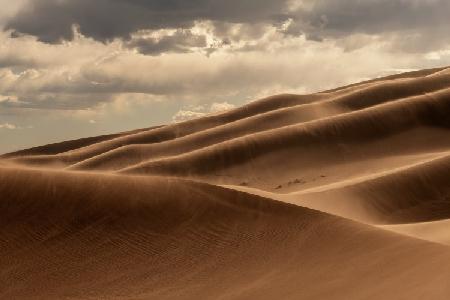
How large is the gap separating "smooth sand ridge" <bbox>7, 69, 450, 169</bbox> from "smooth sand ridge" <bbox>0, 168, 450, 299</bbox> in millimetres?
43850

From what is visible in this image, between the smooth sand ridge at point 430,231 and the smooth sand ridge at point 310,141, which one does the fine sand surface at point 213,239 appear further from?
the smooth sand ridge at point 310,141

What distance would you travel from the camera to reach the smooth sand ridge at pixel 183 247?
10297 mm

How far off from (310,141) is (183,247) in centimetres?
3106

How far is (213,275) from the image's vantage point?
1167cm

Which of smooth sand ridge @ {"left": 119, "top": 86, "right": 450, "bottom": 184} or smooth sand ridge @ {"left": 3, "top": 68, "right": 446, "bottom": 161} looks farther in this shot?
smooth sand ridge @ {"left": 3, "top": 68, "right": 446, "bottom": 161}

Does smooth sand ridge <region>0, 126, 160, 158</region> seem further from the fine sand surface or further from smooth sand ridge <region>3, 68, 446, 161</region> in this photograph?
the fine sand surface

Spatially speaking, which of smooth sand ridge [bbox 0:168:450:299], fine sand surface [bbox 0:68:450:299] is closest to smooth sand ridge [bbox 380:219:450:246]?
fine sand surface [bbox 0:68:450:299]

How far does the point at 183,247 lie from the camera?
1315cm

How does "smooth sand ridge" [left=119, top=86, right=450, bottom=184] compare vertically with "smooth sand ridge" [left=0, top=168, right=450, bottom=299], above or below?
above

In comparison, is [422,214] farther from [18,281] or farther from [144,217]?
[18,281]

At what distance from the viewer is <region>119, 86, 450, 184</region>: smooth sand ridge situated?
1646 inches

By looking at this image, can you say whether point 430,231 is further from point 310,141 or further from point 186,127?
point 186,127

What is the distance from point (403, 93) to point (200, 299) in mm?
53257

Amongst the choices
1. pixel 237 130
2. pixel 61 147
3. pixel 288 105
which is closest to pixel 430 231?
pixel 237 130
